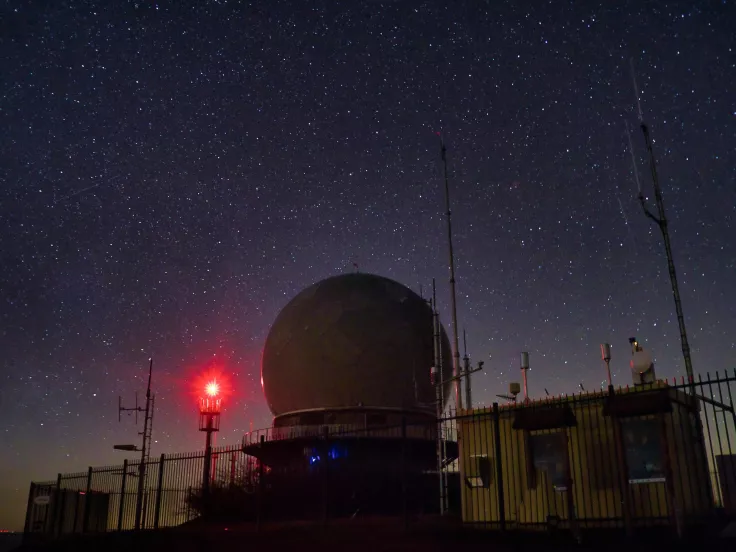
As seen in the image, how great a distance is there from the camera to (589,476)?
1691 cm

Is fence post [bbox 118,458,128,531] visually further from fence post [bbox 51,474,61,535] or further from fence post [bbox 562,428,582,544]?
fence post [bbox 562,428,582,544]

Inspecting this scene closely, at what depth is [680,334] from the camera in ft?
61.8

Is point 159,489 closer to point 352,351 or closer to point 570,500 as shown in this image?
point 570,500

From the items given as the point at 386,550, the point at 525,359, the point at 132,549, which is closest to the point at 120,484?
the point at 132,549

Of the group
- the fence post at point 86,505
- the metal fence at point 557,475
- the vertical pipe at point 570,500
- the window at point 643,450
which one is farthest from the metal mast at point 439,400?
the fence post at point 86,505

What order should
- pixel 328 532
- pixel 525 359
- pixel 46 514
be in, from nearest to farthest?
pixel 328 532
pixel 525 359
pixel 46 514

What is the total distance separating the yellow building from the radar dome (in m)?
14.8

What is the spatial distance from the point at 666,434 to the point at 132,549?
47.3 feet

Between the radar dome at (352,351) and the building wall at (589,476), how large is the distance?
14570 mm

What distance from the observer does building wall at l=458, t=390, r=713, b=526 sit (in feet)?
51.6

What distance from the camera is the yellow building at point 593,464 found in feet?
50.5

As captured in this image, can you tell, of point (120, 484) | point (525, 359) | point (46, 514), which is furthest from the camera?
point (46, 514)

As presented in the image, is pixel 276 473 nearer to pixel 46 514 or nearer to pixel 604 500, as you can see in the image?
pixel 46 514

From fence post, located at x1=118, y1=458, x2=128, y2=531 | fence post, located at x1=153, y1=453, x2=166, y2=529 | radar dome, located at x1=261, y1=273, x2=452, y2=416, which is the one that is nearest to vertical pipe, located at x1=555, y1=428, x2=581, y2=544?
fence post, located at x1=153, y1=453, x2=166, y2=529
